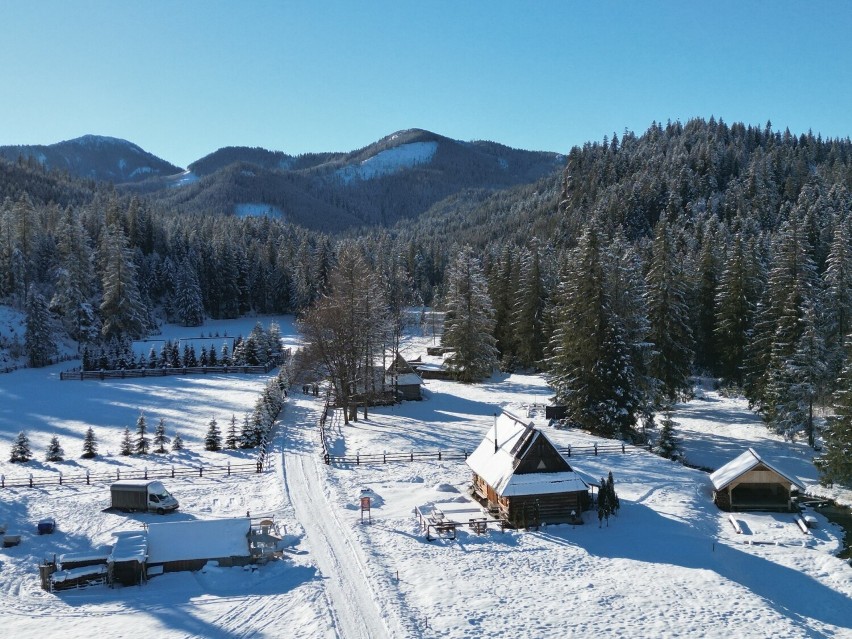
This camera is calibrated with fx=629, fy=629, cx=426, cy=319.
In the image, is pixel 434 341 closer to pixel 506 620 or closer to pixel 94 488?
pixel 94 488

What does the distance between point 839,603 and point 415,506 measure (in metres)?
16.8

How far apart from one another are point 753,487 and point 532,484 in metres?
11.7

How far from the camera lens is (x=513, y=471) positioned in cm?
2825

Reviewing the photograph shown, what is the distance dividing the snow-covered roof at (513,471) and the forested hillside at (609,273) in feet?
44.0

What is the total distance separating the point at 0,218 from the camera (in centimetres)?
9331

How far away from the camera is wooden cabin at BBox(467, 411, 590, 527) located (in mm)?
27891

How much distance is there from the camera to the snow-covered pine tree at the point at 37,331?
69500 mm

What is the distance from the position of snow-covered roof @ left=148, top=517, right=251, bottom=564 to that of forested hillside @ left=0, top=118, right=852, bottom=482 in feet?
83.9

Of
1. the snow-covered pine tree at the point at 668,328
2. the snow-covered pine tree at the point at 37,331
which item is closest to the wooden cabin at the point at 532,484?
the snow-covered pine tree at the point at 668,328

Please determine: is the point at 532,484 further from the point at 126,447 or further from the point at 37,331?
the point at 37,331

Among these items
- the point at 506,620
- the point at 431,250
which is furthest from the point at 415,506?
the point at 431,250

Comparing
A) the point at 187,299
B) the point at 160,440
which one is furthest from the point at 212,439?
the point at 187,299

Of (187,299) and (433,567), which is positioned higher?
(187,299)

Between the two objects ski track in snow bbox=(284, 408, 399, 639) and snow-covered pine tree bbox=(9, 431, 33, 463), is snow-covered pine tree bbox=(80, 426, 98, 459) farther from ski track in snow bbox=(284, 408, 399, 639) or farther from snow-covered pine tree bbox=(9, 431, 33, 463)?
ski track in snow bbox=(284, 408, 399, 639)
